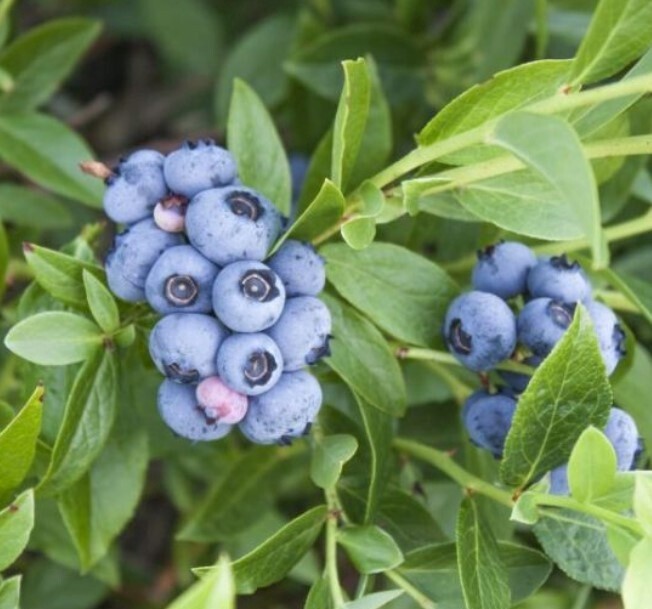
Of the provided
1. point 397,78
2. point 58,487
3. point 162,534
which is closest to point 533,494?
point 58,487

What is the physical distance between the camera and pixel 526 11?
2594 millimetres

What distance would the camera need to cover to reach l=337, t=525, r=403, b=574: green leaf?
5.25 ft

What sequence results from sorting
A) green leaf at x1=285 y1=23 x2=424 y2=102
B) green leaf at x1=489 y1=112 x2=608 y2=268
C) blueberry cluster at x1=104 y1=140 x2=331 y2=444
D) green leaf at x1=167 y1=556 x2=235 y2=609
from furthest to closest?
green leaf at x1=285 y1=23 x2=424 y2=102, blueberry cluster at x1=104 y1=140 x2=331 y2=444, green leaf at x1=489 y1=112 x2=608 y2=268, green leaf at x1=167 y1=556 x2=235 y2=609

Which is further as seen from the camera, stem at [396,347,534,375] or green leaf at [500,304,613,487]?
stem at [396,347,534,375]

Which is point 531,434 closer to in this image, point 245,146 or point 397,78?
point 245,146

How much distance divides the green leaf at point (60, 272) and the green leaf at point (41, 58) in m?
0.87

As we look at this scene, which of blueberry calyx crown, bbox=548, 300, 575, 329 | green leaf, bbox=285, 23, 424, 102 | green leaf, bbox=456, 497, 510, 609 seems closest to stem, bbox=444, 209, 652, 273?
blueberry calyx crown, bbox=548, 300, 575, 329

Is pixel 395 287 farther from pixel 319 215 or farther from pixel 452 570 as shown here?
pixel 452 570

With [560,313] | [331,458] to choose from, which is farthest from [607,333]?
[331,458]

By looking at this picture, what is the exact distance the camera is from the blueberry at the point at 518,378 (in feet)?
5.63

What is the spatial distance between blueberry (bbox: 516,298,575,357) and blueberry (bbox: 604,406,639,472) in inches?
5.2

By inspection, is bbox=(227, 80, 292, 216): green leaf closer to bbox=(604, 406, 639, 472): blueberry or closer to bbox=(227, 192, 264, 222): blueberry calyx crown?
bbox=(227, 192, 264, 222): blueberry calyx crown

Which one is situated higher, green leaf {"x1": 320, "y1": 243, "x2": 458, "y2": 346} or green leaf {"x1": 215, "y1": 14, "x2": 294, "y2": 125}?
green leaf {"x1": 320, "y1": 243, "x2": 458, "y2": 346}

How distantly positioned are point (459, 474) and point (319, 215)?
0.47 m
